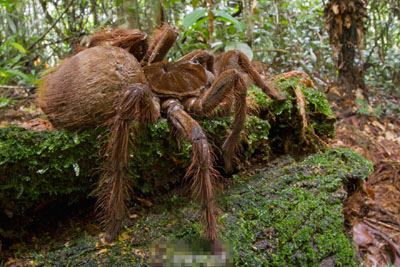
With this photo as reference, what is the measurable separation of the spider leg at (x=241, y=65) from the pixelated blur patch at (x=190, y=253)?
4.82 ft

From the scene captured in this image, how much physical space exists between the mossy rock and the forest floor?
42 cm

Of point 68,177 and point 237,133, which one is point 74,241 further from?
point 237,133

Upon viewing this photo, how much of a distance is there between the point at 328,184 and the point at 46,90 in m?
2.24

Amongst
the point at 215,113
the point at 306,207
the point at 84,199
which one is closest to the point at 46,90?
the point at 84,199

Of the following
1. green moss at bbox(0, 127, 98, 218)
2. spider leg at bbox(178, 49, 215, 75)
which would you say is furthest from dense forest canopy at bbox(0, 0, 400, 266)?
spider leg at bbox(178, 49, 215, 75)

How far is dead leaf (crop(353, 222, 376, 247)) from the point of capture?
297cm

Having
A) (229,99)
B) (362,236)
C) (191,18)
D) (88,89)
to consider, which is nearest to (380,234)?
(362,236)

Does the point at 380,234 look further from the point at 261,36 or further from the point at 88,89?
the point at 261,36

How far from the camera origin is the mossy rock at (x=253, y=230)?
1801 mm

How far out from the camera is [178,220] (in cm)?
208

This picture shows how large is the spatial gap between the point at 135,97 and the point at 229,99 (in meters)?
0.77

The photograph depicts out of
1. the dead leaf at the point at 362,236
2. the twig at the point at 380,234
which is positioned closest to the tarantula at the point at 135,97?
the dead leaf at the point at 362,236

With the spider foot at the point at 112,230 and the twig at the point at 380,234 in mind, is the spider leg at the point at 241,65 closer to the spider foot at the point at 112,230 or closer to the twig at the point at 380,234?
the spider foot at the point at 112,230

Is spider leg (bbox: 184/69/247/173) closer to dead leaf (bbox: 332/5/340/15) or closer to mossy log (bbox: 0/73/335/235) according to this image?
mossy log (bbox: 0/73/335/235)
